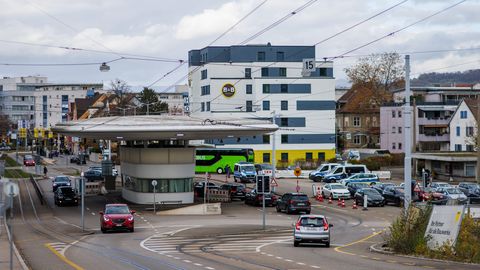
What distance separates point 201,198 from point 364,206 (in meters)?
16.3

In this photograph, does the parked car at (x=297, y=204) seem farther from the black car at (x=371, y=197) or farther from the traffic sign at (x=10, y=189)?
the traffic sign at (x=10, y=189)

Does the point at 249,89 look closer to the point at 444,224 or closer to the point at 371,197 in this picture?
the point at 371,197

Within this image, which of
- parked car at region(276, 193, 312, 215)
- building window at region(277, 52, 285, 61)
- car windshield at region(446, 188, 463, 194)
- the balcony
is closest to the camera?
parked car at region(276, 193, 312, 215)

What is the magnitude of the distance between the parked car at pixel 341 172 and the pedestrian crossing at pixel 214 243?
42748mm

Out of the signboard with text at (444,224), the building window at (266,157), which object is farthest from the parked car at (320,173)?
the signboard with text at (444,224)

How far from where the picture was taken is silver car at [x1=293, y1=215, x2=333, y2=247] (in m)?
33.8

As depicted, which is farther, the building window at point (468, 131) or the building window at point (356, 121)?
the building window at point (356, 121)

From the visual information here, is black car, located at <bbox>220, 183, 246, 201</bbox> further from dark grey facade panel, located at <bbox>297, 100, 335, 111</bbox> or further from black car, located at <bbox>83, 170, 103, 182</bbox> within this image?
dark grey facade panel, located at <bbox>297, 100, 335, 111</bbox>

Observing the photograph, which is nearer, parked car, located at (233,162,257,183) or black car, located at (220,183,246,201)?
black car, located at (220,183,246,201)

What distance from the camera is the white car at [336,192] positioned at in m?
66.7

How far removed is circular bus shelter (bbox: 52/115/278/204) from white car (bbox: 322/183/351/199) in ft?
32.6

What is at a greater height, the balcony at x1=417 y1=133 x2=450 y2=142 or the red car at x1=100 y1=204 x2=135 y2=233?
the balcony at x1=417 y1=133 x2=450 y2=142

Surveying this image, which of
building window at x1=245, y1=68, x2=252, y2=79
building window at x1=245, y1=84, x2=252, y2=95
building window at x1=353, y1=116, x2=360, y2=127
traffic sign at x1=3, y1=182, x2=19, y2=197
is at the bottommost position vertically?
traffic sign at x1=3, y1=182, x2=19, y2=197

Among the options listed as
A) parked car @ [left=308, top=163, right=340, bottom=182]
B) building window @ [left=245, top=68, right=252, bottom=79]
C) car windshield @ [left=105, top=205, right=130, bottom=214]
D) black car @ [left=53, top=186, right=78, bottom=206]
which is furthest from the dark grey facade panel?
car windshield @ [left=105, top=205, right=130, bottom=214]
